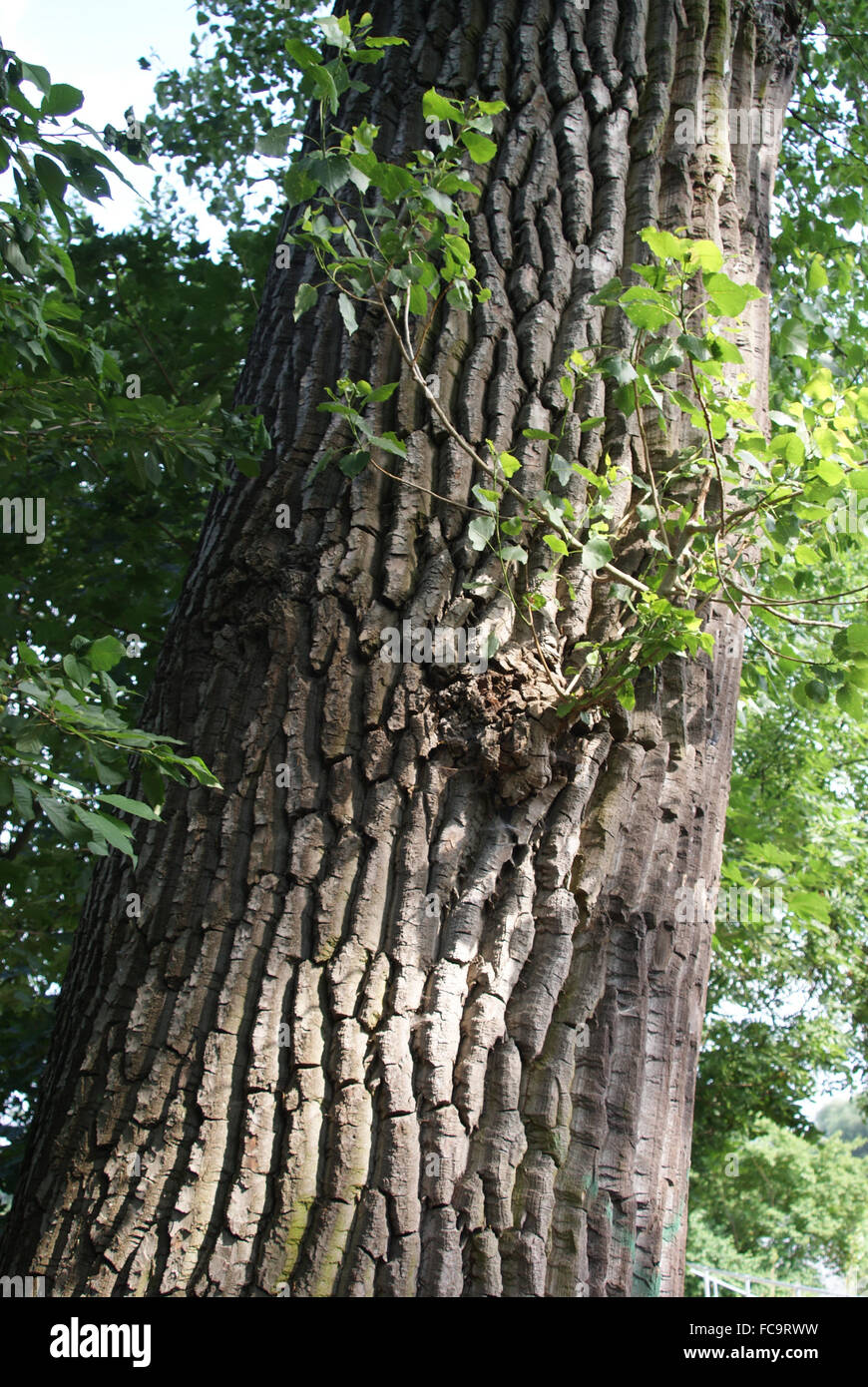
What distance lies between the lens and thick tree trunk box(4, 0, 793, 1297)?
1.55 meters

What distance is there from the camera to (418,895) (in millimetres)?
1729

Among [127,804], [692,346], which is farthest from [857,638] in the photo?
[127,804]

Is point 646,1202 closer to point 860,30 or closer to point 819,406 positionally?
point 819,406

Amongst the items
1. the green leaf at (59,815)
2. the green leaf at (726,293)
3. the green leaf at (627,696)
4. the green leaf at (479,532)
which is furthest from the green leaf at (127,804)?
the green leaf at (726,293)

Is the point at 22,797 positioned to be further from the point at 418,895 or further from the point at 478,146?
the point at 478,146

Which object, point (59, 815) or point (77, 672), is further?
point (77, 672)

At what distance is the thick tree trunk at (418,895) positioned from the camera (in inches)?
61.2

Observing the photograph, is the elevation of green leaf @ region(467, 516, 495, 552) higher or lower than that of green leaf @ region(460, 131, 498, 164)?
lower

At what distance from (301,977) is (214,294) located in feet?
12.1

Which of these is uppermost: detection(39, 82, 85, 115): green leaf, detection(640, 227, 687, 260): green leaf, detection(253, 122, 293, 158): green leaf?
detection(253, 122, 293, 158): green leaf

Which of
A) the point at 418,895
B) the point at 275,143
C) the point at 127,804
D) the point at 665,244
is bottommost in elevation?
the point at 418,895

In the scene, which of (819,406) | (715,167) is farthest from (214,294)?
(819,406)

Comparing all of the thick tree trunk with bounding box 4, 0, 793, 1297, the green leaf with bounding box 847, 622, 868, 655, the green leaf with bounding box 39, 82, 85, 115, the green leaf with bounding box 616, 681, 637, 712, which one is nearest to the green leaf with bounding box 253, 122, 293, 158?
the green leaf with bounding box 39, 82, 85, 115

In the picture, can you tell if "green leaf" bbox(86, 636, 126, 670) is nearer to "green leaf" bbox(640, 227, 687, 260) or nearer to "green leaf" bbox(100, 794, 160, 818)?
"green leaf" bbox(100, 794, 160, 818)
